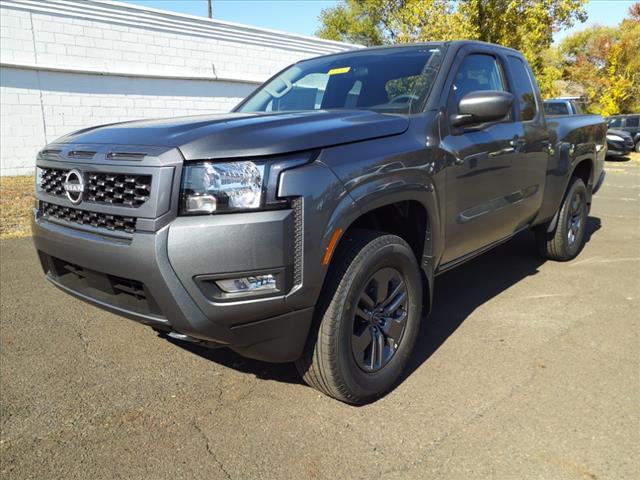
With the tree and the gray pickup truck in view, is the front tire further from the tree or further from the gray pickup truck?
the tree

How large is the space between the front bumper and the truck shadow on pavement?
838 mm

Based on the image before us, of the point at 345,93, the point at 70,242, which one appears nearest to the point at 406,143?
the point at 345,93

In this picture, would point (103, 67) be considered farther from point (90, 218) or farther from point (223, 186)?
point (223, 186)

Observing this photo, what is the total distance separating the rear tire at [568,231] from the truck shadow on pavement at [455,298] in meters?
0.22

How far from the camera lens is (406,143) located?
2.75 meters

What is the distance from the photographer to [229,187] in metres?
2.12

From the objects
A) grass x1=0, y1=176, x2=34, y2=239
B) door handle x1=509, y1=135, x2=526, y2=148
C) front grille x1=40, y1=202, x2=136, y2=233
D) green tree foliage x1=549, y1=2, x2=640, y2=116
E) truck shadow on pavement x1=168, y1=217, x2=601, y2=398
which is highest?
green tree foliage x1=549, y1=2, x2=640, y2=116

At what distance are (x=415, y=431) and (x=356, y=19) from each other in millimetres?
31393

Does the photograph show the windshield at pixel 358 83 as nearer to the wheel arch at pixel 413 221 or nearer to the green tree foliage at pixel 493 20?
the wheel arch at pixel 413 221

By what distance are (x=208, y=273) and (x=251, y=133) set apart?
0.62 metres

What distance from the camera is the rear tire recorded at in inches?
202

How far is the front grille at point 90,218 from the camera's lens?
88.4 inches

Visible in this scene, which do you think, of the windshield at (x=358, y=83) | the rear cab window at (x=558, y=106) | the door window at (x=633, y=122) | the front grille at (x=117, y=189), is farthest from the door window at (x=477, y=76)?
the door window at (x=633, y=122)

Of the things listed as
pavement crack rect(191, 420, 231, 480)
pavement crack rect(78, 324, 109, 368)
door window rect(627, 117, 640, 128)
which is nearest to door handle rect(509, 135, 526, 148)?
pavement crack rect(191, 420, 231, 480)
